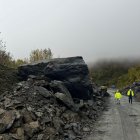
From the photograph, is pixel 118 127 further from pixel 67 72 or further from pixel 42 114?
pixel 67 72

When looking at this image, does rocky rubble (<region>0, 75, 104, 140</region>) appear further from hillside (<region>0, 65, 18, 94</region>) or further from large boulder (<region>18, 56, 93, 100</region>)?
large boulder (<region>18, 56, 93, 100</region>)

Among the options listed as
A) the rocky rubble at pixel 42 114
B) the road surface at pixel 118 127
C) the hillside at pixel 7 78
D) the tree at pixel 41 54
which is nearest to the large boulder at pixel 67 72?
the hillside at pixel 7 78

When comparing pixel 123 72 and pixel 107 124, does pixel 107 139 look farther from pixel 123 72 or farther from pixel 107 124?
pixel 123 72

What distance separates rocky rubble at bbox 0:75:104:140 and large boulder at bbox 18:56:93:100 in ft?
5.85

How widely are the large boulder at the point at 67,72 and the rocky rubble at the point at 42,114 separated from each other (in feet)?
5.85

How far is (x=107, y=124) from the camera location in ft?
88.8

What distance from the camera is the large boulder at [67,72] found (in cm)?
3350

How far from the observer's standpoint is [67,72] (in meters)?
34.0

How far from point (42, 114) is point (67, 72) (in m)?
11.3

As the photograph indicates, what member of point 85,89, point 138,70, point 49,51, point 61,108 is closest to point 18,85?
point 61,108

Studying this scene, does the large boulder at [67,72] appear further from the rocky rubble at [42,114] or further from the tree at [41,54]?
the tree at [41,54]

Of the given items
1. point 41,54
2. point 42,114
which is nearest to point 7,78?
point 42,114

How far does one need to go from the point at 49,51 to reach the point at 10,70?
4699cm

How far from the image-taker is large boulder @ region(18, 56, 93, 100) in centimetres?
3350
